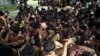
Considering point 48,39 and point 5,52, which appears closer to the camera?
point 5,52

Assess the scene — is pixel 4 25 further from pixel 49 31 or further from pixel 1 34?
pixel 49 31

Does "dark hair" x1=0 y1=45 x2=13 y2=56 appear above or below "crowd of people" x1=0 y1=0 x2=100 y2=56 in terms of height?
above

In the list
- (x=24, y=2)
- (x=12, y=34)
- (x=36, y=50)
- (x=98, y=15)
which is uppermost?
(x=36, y=50)

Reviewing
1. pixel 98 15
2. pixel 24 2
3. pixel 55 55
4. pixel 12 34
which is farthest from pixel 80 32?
pixel 24 2

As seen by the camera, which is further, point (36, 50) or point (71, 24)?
point (71, 24)

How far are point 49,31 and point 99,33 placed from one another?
65.6 inches

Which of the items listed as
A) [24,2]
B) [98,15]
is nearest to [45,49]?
[98,15]

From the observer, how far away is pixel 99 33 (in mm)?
8227

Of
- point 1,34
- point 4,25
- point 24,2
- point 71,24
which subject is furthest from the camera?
point 24,2

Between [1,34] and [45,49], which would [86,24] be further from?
[45,49]

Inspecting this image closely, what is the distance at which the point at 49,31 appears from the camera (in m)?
9.41

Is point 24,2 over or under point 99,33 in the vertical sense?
under

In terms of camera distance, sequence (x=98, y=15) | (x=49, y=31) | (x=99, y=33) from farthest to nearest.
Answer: (x=98, y=15) < (x=49, y=31) < (x=99, y=33)

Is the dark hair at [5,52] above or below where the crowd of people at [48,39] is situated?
above
